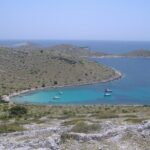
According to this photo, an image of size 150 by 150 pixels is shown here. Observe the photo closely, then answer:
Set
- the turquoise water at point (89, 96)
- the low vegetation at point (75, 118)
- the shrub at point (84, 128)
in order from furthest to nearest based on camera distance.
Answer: the turquoise water at point (89, 96), the low vegetation at point (75, 118), the shrub at point (84, 128)

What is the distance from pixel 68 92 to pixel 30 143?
150 metres

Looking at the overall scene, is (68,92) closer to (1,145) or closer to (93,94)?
(93,94)

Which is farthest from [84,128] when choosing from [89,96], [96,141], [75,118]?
[89,96]

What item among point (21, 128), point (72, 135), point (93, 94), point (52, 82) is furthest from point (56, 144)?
point (52, 82)

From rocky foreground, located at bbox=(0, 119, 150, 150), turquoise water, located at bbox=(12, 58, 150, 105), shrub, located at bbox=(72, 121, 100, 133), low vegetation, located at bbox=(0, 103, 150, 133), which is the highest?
rocky foreground, located at bbox=(0, 119, 150, 150)

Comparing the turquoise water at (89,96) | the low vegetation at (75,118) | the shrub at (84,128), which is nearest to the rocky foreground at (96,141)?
the shrub at (84,128)

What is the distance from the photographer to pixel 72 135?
93.1 ft

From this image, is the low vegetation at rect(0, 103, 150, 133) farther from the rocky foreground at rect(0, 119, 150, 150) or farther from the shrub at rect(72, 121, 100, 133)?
the rocky foreground at rect(0, 119, 150, 150)

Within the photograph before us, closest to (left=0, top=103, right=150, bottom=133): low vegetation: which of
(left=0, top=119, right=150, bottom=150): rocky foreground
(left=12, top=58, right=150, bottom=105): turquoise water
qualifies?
(left=0, top=119, right=150, bottom=150): rocky foreground

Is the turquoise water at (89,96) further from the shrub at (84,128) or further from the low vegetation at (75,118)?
the shrub at (84,128)

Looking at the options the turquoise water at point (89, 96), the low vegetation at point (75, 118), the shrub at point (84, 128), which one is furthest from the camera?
the turquoise water at point (89, 96)

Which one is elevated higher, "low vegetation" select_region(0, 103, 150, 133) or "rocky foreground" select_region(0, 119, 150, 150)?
"rocky foreground" select_region(0, 119, 150, 150)

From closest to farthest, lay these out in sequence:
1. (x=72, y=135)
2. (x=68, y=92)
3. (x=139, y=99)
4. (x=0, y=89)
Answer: (x=72, y=135)
(x=139, y=99)
(x=0, y=89)
(x=68, y=92)

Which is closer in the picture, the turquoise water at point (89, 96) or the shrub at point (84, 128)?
the shrub at point (84, 128)
